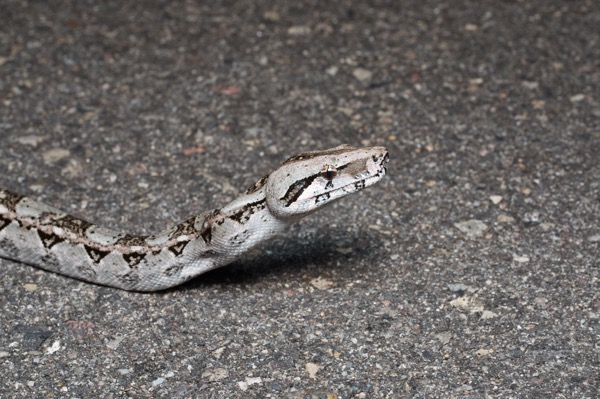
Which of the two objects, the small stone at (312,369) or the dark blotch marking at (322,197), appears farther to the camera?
the dark blotch marking at (322,197)

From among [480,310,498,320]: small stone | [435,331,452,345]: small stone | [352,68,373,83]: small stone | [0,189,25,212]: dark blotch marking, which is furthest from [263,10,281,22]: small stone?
[435,331,452,345]: small stone

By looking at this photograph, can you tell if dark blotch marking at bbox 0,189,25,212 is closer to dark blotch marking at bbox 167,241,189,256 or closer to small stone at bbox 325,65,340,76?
dark blotch marking at bbox 167,241,189,256

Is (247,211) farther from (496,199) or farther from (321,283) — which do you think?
(496,199)

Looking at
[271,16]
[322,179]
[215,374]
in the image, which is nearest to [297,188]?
[322,179]

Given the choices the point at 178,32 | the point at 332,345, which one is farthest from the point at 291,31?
the point at 332,345

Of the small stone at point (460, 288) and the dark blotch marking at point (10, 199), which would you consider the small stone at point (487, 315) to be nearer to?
the small stone at point (460, 288)

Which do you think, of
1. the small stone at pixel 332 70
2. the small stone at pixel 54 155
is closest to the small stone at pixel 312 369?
the small stone at pixel 54 155
